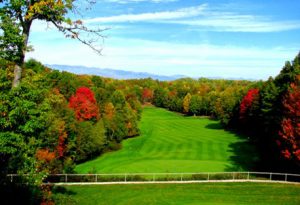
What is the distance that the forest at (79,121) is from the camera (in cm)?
1430

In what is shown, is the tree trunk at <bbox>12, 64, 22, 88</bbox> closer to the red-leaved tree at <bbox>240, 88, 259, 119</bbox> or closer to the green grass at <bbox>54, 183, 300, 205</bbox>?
the green grass at <bbox>54, 183, 300, 205</bbox>

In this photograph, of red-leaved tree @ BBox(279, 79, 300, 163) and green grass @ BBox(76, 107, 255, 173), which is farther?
green grass @ BBox(76, 107, 255, 173)

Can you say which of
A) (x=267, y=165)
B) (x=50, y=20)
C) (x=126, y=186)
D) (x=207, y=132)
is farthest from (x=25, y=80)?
(x=207, y=132)

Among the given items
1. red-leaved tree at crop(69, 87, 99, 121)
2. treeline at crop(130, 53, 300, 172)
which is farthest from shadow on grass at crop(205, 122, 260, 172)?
red-leaved tree at crop(69, 87, 99, 121)

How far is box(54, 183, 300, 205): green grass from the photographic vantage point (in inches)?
1095

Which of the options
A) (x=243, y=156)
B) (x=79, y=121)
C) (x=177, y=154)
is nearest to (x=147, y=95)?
(x=177, y=154)

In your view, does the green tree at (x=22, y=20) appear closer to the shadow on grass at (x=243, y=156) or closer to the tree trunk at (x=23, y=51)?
the tree trunk at (x=23, y=51)

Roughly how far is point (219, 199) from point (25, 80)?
19.2 m

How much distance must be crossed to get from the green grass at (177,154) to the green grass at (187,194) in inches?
250

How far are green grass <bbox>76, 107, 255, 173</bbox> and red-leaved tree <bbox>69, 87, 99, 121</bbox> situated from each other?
6.99 metres

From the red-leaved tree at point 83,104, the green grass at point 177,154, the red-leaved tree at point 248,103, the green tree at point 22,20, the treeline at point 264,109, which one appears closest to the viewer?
the green tree at point 22,20

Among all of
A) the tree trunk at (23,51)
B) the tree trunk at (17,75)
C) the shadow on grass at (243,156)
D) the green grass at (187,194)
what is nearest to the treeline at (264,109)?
the shadow on grass at (243,156)

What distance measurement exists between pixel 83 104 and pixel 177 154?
17.0m

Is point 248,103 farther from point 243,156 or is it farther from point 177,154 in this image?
point 177,154
